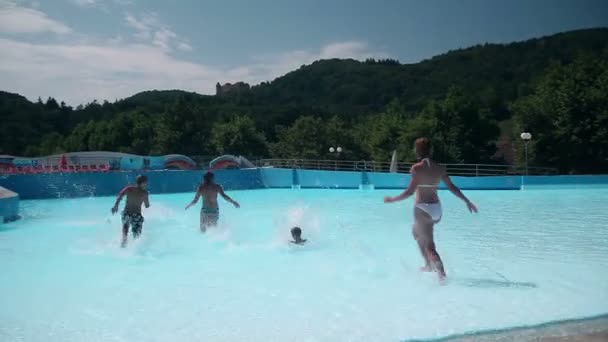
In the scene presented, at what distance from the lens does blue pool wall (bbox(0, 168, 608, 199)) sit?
2456 centimetres

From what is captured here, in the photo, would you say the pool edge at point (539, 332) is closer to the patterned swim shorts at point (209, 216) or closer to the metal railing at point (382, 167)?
the patterned swim shorts at point (209, 216)

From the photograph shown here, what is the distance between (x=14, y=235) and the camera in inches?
485

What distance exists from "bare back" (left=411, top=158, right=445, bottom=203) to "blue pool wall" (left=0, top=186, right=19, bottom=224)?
13.0 m

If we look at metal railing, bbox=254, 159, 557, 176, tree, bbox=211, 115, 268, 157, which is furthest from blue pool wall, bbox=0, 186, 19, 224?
tree, bbox=211, 115, 268, 157

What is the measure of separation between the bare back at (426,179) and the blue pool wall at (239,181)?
19020 millimetres

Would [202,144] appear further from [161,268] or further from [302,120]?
[161,268]

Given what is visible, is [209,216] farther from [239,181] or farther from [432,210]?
[239,181]

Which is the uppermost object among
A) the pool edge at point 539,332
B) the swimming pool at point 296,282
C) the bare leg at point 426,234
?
the bare leg at point 426,234

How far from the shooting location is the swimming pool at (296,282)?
4.88 m

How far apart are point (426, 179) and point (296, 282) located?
6.95 feet

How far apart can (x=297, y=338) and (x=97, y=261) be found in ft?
16.8

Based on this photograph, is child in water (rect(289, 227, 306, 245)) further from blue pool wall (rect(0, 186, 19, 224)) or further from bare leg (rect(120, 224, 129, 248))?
blue pool wall (rect(0, 186, 19, 224))

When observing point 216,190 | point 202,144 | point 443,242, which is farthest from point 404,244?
point 202,144

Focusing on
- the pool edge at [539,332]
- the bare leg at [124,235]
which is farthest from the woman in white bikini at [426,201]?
the bare leg at [124,235]
